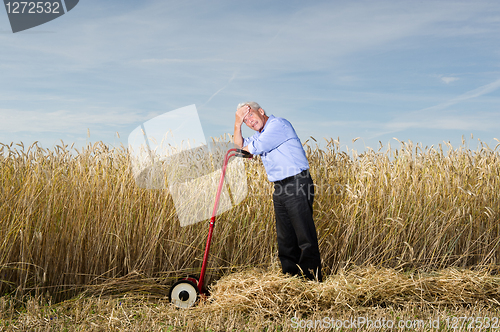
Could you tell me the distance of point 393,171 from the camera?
17.6ft

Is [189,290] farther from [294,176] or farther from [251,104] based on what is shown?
[251,104]

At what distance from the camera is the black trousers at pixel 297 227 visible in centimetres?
368

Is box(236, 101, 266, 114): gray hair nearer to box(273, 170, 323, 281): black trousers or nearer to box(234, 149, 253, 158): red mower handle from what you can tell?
box(234, 149, 253, 158): red mower handle

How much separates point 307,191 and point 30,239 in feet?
10.1

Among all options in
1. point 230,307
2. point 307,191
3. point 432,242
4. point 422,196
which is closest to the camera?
point 230,307

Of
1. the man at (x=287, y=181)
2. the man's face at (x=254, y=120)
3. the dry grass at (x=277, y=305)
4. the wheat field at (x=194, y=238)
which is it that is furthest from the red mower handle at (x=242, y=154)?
the dry grass at (x=277, y=305)

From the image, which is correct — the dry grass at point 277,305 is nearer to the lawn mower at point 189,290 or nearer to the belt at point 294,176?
the lawn mower at point 189,290

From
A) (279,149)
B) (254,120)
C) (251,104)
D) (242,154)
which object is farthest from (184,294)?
(251,104)

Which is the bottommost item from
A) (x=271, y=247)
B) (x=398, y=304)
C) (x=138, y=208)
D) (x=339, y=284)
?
(x=398, y=304)

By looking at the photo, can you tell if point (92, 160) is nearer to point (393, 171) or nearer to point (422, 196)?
point (393, 171)

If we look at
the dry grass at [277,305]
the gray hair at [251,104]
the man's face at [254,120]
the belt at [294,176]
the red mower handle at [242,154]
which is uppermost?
the gray hair at [251,104]

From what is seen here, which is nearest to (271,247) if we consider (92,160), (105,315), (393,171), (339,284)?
(339,284)

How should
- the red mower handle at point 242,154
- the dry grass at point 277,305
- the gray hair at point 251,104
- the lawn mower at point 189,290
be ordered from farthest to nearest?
the gray hair at point 251,104 < the red mower handle at point 242,154 < the lawn mower at point 189,290 < the dry grass at point 277,305

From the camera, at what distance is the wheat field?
3.90m
